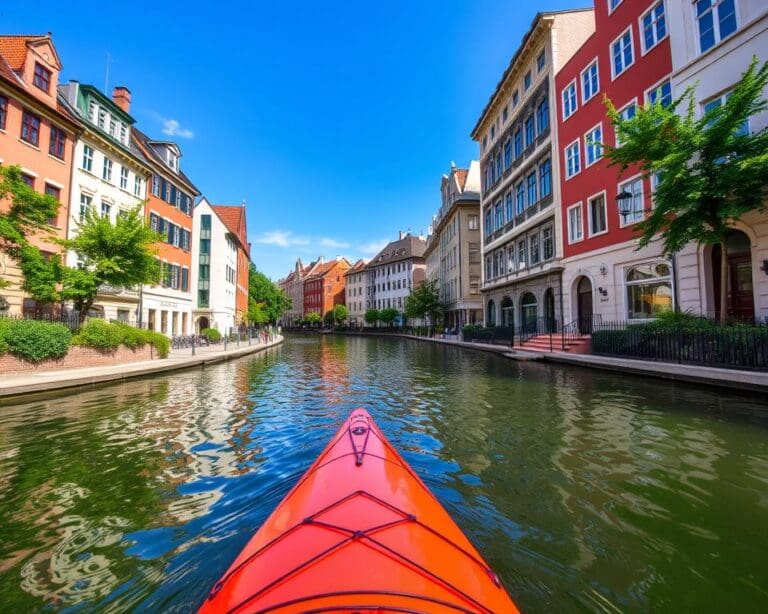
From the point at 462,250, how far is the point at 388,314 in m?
28.7

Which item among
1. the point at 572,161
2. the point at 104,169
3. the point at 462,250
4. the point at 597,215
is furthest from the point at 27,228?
the point at 462,250

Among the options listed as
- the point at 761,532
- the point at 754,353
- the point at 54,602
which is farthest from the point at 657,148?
the point at 54,602

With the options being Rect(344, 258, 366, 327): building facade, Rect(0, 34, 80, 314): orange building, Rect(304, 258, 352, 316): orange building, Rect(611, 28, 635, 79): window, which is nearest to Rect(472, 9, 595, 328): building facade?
Rect(611, 28, 635, 79): window

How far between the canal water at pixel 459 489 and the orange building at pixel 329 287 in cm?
8273

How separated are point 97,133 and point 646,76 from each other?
96.2ft

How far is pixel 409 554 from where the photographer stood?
6.41 feet

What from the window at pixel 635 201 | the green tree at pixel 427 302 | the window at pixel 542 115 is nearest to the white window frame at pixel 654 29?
the window at pixel 635 201

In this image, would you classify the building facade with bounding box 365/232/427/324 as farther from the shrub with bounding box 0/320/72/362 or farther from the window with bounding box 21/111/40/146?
the shrub with bounding box 0/320/72/362

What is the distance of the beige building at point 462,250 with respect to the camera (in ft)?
138

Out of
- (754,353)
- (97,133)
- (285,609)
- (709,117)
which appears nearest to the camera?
(285,609)

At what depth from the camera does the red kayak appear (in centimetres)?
166

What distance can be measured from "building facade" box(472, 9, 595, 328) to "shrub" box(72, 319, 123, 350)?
919 inches

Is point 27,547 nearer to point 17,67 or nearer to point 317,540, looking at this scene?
point 317,540

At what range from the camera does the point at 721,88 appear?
1298 cm
